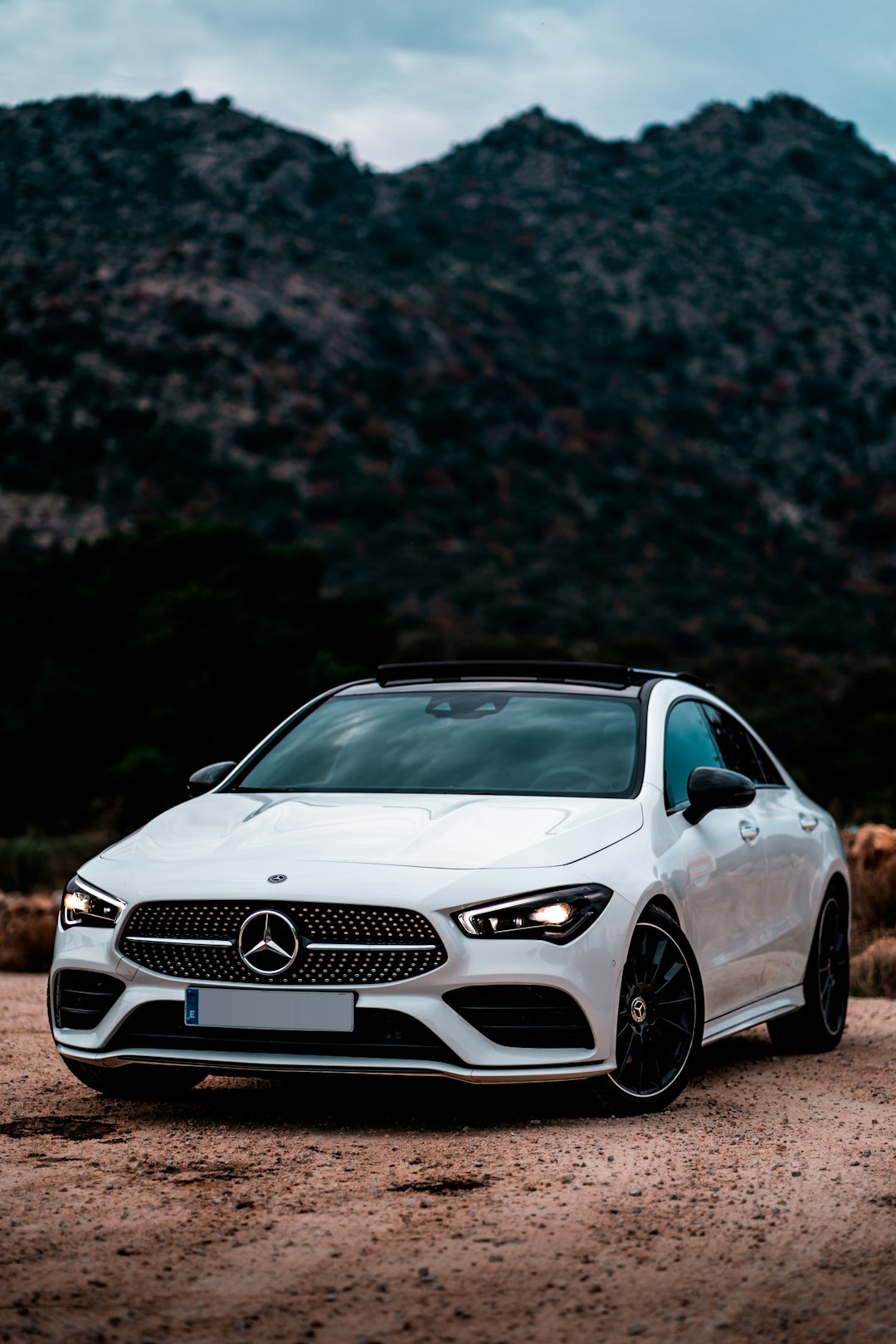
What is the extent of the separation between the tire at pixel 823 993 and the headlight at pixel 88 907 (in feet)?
10.9

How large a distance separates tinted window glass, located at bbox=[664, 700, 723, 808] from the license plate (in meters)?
1.69

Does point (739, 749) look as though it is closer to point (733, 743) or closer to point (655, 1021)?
point (733, 743)

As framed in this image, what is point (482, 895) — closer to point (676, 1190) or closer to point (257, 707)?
point (676, 1190)

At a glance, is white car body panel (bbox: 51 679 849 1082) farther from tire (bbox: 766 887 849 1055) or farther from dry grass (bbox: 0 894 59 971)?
dry grass (bbox: 0 894 59 971)

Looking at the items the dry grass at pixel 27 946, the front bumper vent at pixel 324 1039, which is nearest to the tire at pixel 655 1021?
the front bumper vent at pixel 324 1039

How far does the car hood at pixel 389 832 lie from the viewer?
18.7 ft

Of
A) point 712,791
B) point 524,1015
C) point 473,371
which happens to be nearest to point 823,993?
point 712,791

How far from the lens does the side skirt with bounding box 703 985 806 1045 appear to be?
6.62 metres

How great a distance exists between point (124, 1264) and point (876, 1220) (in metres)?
1.94

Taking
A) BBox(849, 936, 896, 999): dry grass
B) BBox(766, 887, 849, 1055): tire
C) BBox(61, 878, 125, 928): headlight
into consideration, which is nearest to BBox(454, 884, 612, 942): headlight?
BBox(61, 878, 125, 928): headlight

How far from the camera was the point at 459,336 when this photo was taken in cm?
6681

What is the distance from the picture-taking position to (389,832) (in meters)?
5.91

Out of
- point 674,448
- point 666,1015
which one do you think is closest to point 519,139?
point 674,448

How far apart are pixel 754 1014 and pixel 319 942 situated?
2375 mm
